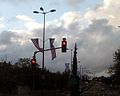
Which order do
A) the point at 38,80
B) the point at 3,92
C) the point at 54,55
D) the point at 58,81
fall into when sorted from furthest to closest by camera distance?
the point at 58,81, the point at 38,80, the point at 3,92, the point at 54,55

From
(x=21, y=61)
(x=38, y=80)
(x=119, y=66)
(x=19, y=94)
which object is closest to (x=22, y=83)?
(x=38, y=80)

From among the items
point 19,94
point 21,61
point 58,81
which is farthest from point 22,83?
point 21,61

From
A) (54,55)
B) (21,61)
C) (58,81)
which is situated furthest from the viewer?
(21,61)

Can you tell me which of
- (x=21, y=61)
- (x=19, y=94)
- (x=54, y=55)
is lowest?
(x=19, y=94)

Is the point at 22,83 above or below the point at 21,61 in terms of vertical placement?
below

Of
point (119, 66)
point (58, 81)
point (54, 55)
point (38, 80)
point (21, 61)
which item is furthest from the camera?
point (21, 61)

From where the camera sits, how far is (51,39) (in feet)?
175

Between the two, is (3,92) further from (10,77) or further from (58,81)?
(58,81)

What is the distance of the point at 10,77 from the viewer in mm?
80562

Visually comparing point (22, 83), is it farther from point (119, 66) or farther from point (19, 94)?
point (119, 66)

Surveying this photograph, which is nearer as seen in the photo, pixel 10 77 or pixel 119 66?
pixel 119 66

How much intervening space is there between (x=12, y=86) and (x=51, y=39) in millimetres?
20998

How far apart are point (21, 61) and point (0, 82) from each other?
60552 mm

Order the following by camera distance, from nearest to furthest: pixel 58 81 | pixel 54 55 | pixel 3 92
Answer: pixel 54 55
pixel 3 92
pixel 58 81
